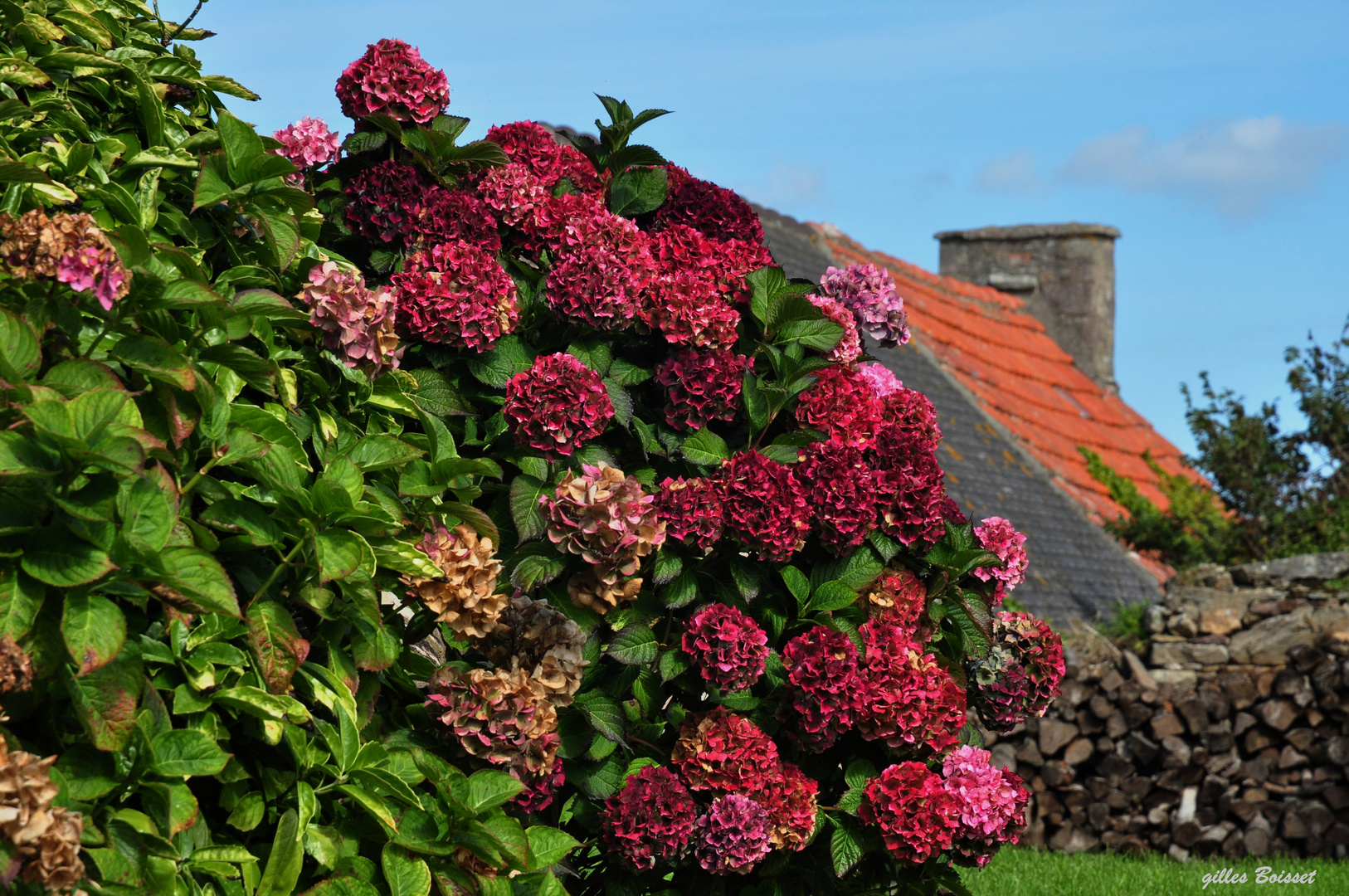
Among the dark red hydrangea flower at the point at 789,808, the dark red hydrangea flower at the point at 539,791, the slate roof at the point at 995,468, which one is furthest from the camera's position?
the slate roof at the point at 995,468

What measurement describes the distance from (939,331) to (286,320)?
10497mm

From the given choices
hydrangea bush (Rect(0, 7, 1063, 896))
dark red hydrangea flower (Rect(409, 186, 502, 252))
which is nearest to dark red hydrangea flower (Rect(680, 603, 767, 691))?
hydrangea bush (Rect(0, 7, 1063, 896))

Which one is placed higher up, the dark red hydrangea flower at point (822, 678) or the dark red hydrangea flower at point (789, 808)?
the dark red hydrangea flower at point (822, 678)

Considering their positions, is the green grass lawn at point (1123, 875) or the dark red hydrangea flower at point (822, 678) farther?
the green grass lawn at point (1123, 875)

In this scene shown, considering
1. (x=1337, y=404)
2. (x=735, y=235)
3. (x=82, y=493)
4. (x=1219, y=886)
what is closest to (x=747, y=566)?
(x=735, y=235)

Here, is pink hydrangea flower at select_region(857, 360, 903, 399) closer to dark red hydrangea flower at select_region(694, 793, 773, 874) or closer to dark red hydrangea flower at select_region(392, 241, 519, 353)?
dark red hydrangea flower at select_region(392, 241, 519, 353)

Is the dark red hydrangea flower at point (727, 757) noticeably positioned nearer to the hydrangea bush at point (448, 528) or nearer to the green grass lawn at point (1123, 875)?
the hydrangea bush at point (448, 528)

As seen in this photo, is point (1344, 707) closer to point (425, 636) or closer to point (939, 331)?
point (939, 331)

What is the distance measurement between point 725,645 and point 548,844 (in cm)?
58

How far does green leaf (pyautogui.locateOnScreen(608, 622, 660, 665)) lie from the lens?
9.31ft

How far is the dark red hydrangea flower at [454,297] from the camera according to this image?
113 inches

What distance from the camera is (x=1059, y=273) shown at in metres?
Result: 15.5

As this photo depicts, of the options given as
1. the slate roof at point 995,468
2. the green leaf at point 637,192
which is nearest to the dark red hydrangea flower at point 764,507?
the green leaf at point 637,192

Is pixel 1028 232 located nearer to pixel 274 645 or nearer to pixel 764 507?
pixel 764 507
